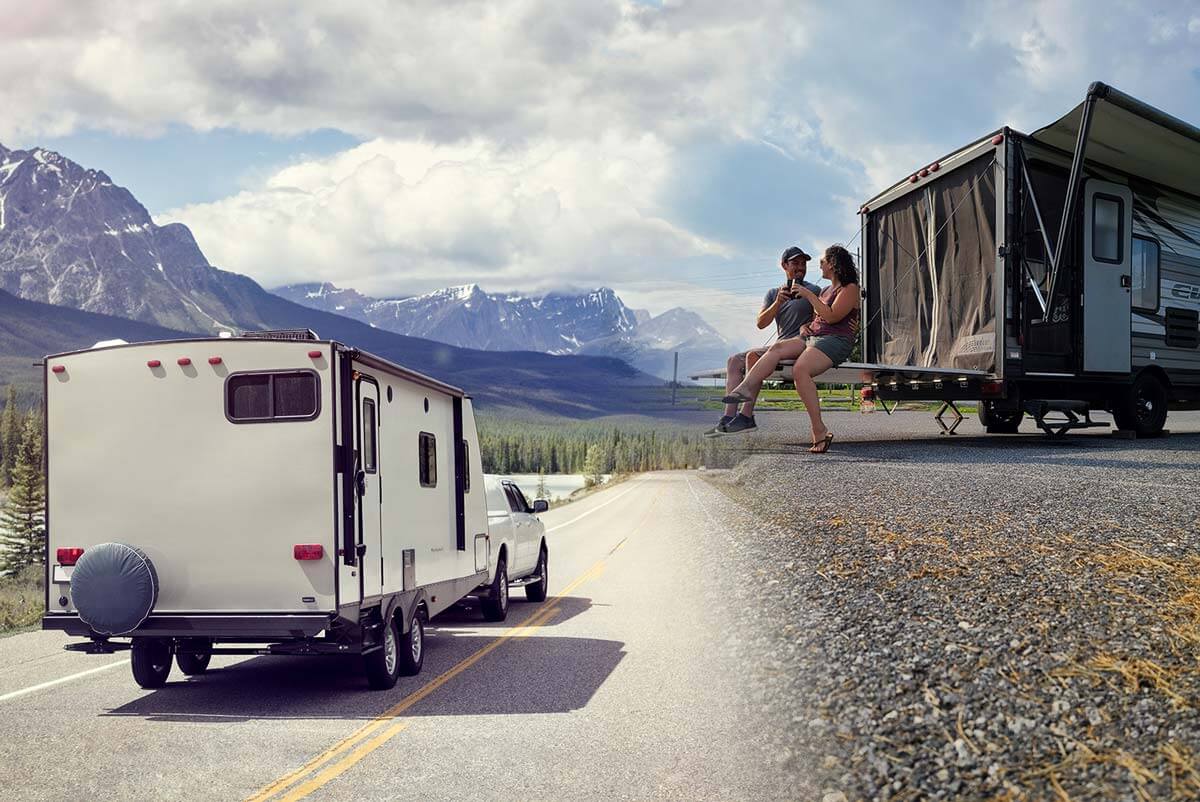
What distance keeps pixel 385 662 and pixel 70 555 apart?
263 cm

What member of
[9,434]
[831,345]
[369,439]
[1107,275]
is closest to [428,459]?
[369,439]

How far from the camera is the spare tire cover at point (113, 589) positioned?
27.5ft

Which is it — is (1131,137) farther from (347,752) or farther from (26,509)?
(26,509)

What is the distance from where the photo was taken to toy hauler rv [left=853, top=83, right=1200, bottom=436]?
13.5 meters

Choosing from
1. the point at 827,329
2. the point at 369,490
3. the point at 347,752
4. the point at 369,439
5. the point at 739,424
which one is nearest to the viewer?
the point at 347,752

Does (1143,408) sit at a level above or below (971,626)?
above

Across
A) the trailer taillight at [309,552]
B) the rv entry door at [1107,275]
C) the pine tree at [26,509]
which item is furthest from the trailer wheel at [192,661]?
the pine tree at [26,509]

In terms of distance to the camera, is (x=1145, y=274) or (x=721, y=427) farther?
(x=1145, y=274)

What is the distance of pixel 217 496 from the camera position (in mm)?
8461

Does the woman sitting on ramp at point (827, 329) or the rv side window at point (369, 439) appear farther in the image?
the rv side window at point (369, 439)

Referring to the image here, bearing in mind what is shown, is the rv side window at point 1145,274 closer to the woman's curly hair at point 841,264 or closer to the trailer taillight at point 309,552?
the woman's curly hair at point 841,264

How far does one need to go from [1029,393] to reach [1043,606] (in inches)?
361

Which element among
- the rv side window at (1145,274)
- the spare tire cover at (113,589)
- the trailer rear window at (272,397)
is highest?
the rv side window at (1145,274)

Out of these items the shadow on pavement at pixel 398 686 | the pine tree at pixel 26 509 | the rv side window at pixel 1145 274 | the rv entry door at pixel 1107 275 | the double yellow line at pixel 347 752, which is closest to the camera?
the double yellow line at pixel 347 752
